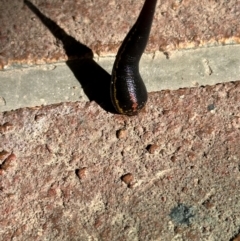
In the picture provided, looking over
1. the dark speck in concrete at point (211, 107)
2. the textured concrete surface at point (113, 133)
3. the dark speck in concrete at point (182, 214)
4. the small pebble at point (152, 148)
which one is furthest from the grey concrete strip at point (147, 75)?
the dark speck in concrete at point (182, 214)

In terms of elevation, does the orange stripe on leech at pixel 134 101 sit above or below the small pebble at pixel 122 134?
above

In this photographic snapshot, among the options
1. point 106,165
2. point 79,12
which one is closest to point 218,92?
point 106,165

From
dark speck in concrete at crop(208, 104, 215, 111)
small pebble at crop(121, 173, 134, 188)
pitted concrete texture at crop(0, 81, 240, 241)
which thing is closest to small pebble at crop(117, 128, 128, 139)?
pitted concrete texture at crop(0, 81, 240, 241)

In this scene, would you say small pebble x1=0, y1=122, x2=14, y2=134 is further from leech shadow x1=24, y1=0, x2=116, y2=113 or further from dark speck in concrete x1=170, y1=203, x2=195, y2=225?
dark speck in concrete x1=170, y1=203, x2=195, y2=225

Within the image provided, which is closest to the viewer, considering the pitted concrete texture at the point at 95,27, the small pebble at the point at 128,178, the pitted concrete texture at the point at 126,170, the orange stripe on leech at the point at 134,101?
the pitted concrete texture at the point at 126,170

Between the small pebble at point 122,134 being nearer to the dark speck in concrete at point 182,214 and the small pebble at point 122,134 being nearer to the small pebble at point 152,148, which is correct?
the small pebble at point 152,148

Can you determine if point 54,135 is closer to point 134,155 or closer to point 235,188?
point 134,155

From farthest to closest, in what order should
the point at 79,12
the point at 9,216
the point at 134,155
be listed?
1. the point at 79,12
2. the point at 134,155
3. the point at 9,216
